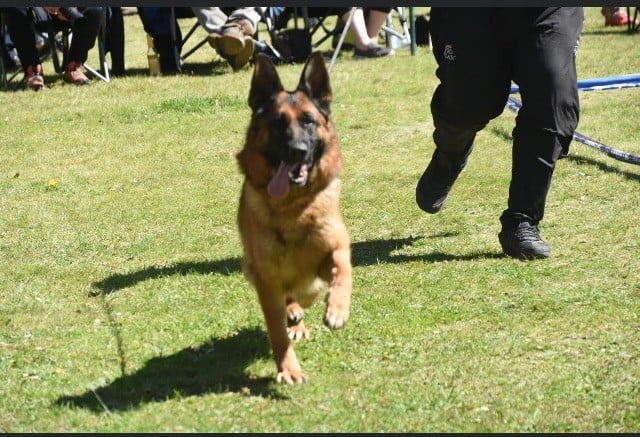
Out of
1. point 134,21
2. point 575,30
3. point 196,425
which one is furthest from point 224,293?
point 134,21

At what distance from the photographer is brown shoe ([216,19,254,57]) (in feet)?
44.0

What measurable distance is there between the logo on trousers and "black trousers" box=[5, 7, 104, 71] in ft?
27.5

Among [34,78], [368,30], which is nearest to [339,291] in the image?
[34,78]

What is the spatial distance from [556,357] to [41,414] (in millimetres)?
2529

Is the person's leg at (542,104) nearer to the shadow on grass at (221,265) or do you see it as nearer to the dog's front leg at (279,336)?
the shadow on grass at (221,265)

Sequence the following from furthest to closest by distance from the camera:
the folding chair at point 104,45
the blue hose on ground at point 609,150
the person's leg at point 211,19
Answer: the person's leg at point 211,19, the folding chair at point 104,45, the blue hose on ground at point 609,150

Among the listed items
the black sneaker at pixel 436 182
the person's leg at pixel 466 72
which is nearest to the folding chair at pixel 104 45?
the black sneaker at pixel 436 182

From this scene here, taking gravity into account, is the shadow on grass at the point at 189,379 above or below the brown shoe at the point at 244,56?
above

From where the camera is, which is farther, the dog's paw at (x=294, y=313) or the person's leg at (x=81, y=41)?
the person's leg at (x=81, y=41)

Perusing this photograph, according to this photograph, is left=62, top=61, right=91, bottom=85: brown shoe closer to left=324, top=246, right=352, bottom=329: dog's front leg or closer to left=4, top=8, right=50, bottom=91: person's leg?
left=4, top=8, right=50, bottom=91: person's leg

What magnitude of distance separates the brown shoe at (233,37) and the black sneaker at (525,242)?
790cm

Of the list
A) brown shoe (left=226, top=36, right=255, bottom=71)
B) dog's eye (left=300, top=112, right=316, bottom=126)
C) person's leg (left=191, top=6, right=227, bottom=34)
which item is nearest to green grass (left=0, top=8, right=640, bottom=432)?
dog's eye (left=300, top=112, right=316, bottom=126)

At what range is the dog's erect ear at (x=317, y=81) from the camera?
4.80 meters

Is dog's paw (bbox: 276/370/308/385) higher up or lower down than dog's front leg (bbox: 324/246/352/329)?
lower down
